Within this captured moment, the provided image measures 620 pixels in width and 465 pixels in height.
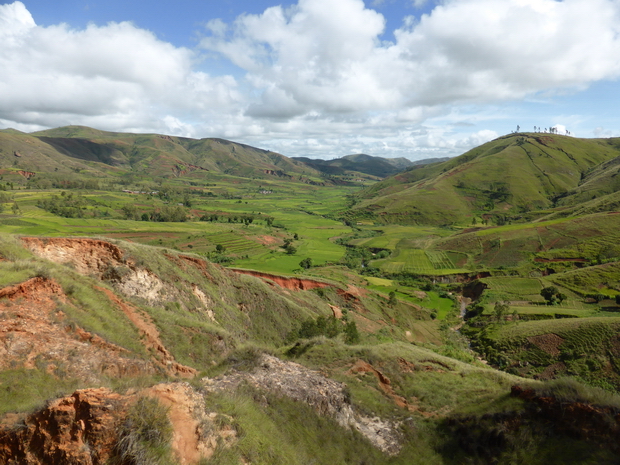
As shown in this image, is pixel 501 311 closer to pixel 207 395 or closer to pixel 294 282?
pixel 294 282

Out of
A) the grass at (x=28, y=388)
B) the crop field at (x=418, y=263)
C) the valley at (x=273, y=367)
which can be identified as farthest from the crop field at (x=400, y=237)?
the grass at (x=28, y=388)

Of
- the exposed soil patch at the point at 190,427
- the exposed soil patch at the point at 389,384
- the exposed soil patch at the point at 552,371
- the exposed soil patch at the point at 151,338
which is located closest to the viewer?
the exposed soil patch at the point at 190,427

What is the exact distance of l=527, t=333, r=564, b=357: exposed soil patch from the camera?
4258 centimetres

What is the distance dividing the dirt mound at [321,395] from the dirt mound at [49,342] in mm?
4189

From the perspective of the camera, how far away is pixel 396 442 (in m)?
15.0

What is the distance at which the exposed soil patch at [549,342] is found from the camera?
140 ft

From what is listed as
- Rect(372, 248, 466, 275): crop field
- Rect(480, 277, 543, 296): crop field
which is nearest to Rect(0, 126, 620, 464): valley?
Rect(480, 277, 543, 296): crop field

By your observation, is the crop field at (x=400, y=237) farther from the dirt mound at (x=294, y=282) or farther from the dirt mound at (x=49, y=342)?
the dirt mound at (x=49, y=342)

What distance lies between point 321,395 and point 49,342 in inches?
496

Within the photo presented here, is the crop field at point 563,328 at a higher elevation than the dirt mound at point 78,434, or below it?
below

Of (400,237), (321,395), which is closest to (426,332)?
(321,395)

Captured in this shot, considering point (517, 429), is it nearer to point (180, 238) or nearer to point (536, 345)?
point (536, 345)

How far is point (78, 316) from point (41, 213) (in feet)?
421

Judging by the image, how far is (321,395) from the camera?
15.8 meters
